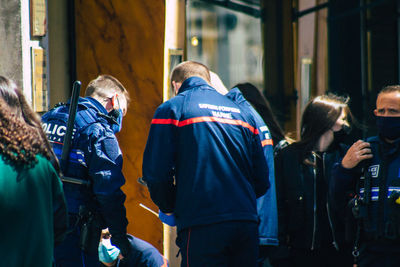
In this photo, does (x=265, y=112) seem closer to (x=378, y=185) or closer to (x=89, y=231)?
(x=378, y=185)

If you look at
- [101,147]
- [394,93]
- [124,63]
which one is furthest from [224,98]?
[124,63]

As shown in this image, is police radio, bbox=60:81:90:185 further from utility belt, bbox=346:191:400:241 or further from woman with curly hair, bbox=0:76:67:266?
A: utility belt, bbox=346:191:400:241

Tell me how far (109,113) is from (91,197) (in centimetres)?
65

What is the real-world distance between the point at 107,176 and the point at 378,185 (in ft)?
5.50

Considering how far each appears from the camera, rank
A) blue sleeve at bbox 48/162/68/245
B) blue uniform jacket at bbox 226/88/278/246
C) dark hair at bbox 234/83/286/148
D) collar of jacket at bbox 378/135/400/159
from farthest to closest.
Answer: dark hair at bbox 234/83/286/148, blue uniform jacket at bbox 226/88/278/246, collar of jacket at bbox 378/135/400/159, blue sleeve at bbox 48/162/68/245

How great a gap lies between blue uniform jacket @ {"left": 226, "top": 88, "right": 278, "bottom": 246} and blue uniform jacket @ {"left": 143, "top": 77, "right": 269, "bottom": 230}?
43 cm

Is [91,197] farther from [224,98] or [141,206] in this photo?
[141,206]

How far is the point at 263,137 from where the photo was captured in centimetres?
442

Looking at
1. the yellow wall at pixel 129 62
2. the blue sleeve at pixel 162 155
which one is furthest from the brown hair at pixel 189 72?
the yellow wall at pixel 129 62

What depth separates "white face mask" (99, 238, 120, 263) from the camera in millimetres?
4738

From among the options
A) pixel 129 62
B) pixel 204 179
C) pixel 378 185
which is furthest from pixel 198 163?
pixel 129 62

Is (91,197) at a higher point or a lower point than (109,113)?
lower

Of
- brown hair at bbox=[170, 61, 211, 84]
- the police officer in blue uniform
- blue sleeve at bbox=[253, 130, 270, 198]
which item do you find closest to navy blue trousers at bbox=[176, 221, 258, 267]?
blue sleeve at bbox=[253, 130, 270, 198]

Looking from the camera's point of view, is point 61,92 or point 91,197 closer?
point 91,197
